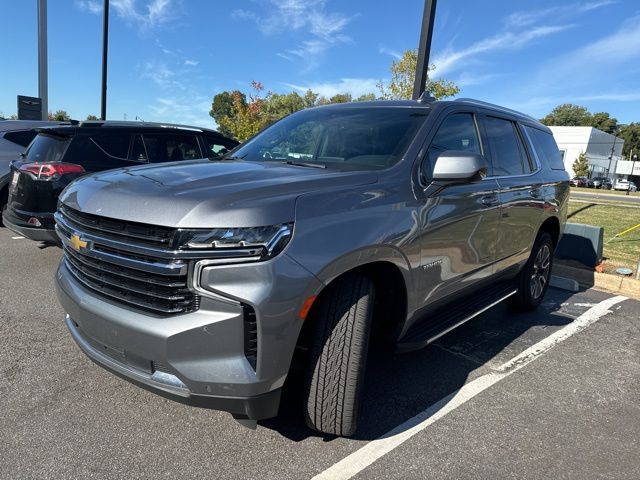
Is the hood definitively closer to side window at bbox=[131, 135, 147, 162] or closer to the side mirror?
the side mirror

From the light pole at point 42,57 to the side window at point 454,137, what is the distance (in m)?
16.9

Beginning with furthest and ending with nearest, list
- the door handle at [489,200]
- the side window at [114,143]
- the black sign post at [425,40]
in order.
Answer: the black sign post at [425,40] → the side window at [114,143] → the door handle at [489,200]

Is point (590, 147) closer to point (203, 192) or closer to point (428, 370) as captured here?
point (428, 370)

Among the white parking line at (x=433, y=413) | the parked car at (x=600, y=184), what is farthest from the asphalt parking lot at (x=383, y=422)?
the parked car at (x=600, y=184)

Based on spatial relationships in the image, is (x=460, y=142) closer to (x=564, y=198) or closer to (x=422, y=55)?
(x=564, y=198)

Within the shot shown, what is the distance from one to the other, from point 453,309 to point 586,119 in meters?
117

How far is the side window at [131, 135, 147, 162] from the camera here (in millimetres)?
6121

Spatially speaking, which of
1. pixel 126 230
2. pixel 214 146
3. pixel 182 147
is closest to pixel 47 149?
pixel 182 147

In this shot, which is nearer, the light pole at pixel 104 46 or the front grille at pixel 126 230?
the front grille at pixel 126 230

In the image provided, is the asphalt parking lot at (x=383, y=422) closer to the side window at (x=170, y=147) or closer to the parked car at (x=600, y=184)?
the side window at (x=170, y=147)

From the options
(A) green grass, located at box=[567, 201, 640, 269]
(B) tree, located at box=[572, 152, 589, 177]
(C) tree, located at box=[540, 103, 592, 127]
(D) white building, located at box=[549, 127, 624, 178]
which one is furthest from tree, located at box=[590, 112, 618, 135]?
(A) green grass, located at box=[567, 201, 640, 269]

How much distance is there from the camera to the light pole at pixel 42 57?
15.7 meters

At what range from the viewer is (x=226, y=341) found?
1953 mm

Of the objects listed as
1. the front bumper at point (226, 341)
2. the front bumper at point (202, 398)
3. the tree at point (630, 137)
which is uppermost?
the tree at point (630, 137)
